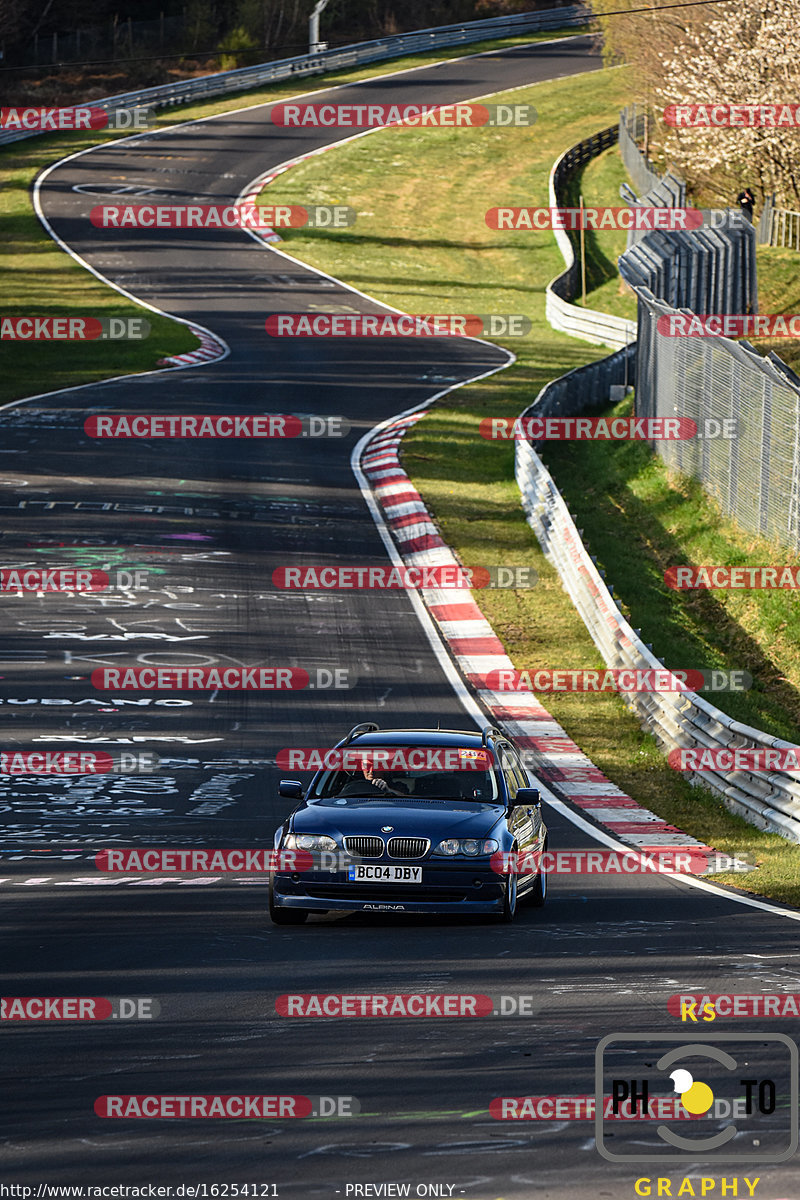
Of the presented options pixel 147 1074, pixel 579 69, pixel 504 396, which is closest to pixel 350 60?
pixel 579 69

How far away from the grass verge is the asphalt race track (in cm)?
173

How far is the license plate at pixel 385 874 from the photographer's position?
11.0m

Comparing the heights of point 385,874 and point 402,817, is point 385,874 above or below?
below

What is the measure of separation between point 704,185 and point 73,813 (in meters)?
47.4

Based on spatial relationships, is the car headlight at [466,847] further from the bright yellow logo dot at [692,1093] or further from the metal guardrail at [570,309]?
the metal guardrail at [570,309]

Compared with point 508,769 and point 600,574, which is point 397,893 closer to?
point 508,769

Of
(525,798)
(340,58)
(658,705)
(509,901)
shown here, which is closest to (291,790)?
(525,798)

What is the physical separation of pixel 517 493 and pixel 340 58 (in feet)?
183

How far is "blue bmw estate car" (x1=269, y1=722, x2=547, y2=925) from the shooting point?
11.0m

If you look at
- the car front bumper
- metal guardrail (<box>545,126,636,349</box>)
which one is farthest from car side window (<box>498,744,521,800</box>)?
metal guardrail (<box>545,126,636,349</box>)

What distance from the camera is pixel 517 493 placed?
1228 inches

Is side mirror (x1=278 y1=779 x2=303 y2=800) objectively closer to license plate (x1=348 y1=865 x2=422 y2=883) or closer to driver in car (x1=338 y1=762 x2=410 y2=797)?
driver in car (x1=338 y1=762 x2=410 y2=797)

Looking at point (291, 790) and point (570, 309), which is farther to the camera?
point (570, 309)

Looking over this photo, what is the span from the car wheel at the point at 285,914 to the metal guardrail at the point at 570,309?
118ft
